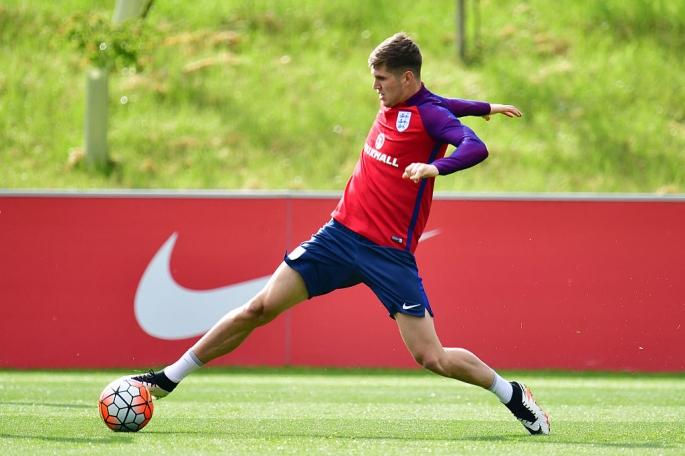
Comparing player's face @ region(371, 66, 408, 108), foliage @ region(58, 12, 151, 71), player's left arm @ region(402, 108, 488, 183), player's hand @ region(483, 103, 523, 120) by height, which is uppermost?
player's face @ region(371, 66, 408, 108)

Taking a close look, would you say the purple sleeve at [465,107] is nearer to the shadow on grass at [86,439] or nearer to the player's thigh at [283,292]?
the player's thigh at [283,292]

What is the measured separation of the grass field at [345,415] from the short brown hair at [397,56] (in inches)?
77.6

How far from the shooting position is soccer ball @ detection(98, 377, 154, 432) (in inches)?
202

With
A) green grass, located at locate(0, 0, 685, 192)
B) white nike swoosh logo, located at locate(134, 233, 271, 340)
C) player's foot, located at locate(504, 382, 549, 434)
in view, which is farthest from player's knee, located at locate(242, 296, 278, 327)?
green grass, located at locate(0, 0, 685, 192)

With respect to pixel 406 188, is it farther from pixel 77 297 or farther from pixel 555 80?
pixel 555 80

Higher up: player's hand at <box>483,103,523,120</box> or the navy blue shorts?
player's hand at <box>483,103,523,120</box>

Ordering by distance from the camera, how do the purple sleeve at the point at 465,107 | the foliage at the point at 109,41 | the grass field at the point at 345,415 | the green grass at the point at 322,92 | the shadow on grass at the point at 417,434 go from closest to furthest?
the grass field at the point at 345,415, the shadow on grass at the point at 417,434, the purple sleeve at the point at 465,107, the foliage at the point at 109,41, the green grass at the point at 322,92

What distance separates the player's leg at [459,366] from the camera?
5.16 m

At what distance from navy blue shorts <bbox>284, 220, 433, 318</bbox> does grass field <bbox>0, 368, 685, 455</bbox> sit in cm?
75

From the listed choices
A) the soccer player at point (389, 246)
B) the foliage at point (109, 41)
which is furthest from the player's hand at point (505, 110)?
the foliage at point (109, 41)

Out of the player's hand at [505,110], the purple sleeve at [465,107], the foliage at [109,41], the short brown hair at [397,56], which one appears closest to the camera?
the short brown hair at [397,56]

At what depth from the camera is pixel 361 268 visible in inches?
206

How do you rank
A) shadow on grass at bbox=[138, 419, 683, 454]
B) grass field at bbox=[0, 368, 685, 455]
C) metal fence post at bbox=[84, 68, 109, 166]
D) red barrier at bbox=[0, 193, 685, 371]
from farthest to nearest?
metal fence post at bbox=[84, 68, 109, 166], red barrier at bbox=[0, 193, 685, 371], shadow on grass at bbox=[138, 419, 683, 454], grass field at bbox=[0, 368, 685, 455]

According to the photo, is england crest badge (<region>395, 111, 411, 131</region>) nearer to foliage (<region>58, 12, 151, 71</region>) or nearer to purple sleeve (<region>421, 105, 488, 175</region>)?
purple sleeve (<region>421, 105, 488, 175</region>)
